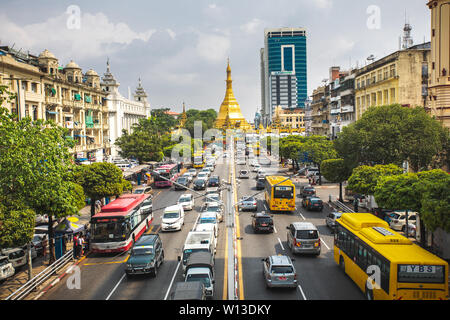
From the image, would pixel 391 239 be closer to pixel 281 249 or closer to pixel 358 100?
pixel 281 249

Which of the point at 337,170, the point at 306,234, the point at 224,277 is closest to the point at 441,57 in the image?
the point at 337,170

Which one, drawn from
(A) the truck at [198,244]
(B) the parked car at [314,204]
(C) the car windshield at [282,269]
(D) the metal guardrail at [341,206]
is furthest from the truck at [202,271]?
(D) the metal guardrail at [341,206]

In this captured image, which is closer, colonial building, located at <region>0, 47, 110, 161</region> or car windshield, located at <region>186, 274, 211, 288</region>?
car windshield, located at <region>186, 274, 211, 288</region>

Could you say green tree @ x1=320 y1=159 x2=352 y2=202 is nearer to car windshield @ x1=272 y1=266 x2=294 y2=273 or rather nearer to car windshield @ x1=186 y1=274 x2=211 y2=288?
car windshield @ x1=272 y1=266 x2=294 y2=273

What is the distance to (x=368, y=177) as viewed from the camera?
30.7 metres

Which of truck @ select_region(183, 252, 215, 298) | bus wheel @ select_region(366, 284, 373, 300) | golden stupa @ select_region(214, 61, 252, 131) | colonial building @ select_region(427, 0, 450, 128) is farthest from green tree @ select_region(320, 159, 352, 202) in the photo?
golden stupa @ select_region(214, 61, 252, 131)

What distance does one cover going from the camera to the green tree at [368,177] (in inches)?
1186

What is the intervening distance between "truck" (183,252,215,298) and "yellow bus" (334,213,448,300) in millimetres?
6612

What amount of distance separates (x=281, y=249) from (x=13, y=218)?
15.2m

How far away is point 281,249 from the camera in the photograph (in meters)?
25.1

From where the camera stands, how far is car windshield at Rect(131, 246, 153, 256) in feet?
68.3

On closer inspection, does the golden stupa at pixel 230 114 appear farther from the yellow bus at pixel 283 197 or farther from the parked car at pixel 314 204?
the yellow bus at pixel 283 197

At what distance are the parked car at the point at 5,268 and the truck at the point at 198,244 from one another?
896cm
